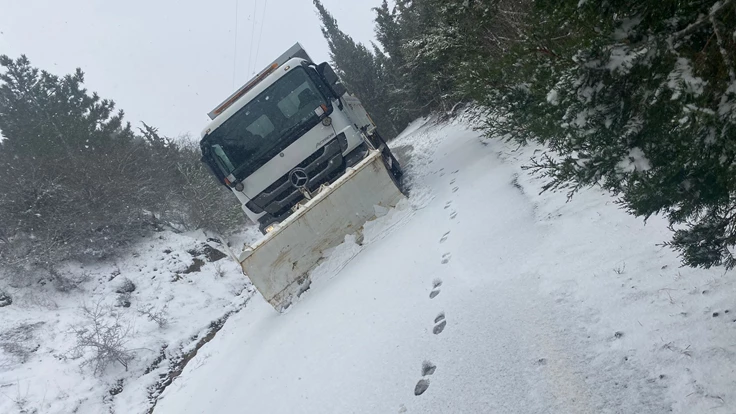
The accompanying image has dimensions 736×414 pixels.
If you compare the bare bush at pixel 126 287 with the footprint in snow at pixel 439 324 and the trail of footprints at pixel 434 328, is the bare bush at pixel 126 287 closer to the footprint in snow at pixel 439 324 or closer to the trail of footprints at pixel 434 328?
the trail of footprints at pixel 434 328

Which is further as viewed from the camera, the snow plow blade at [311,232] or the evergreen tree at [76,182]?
the evergreen tree at [76,182]

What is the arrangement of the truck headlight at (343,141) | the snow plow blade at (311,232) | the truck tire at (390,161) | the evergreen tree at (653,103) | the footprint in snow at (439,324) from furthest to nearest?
1. the truck tire at (390,161)
2. the truck headlight at (343,141)
3. the snow plow blade at (311,232)
4. the footprint in snow at (439,324)
5. the evergreen tree at (653,103)

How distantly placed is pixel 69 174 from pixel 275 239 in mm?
9666

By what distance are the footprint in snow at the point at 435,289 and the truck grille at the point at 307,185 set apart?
153 inches

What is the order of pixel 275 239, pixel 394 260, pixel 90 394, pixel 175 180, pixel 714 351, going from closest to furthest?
pixel 714 351
pixel 394 260
pixel 275 239
pixel 90 394
pixel 175 180

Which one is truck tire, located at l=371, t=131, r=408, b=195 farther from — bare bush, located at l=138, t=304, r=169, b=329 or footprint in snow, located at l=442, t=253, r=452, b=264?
bare bush, located at l=138, t=304, r=169, b=329

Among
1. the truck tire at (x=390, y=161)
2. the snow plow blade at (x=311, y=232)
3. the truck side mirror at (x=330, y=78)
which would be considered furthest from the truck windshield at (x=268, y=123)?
the truck tire at (x=390, y=161)

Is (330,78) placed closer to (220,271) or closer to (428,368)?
(428,368)

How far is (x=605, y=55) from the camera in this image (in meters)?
2.11

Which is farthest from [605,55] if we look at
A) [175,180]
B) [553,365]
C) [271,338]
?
[175,180]

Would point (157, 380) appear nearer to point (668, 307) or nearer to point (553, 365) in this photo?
point (553, 365)


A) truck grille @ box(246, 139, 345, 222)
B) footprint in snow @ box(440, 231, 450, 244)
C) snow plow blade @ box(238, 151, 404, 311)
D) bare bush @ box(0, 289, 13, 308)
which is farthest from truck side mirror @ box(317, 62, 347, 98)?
bare bush @ box(0, 289, 13, 308)

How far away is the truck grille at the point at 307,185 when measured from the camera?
26.1 feet

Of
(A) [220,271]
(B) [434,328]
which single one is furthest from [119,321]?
(B) [434,328]
